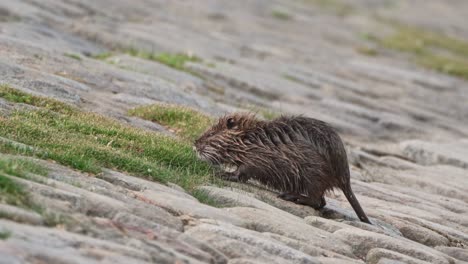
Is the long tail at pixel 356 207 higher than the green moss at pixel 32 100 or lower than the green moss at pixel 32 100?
lower

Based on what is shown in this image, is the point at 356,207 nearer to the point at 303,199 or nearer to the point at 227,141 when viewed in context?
the point at 303,199

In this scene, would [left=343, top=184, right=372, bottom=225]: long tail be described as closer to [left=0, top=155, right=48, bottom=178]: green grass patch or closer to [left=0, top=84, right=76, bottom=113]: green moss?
[left=0, top=84, right=76, bottom=113]: green moss

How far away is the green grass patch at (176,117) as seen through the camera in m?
10.9

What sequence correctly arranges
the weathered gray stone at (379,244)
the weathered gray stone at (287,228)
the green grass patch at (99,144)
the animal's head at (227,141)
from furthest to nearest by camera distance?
the animal's head at (227,141), the green grass patch at (99,144), the weathered gray stone at (379,244), the weathered gray stone at (287,228)

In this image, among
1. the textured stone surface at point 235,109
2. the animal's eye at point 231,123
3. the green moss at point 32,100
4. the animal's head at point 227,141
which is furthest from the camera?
the green moss at point 32,100

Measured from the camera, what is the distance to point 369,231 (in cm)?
820

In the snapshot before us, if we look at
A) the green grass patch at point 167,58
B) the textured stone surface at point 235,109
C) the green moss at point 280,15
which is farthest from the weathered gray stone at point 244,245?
the green moss at point 280,15

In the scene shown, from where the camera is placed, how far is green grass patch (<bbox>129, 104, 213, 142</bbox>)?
1085cm

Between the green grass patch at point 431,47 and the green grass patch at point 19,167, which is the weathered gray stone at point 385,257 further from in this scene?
the green grass patch at point 431,47

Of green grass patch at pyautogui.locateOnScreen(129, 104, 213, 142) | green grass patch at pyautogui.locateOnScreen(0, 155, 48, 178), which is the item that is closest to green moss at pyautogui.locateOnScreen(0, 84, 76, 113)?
green grass patch at pyautogui.locateOnScreen(129, 104, 213, 142)

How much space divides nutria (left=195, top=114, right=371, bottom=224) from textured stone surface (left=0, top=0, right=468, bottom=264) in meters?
0.17

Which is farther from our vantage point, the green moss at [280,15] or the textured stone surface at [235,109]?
the green moss at [280,15]

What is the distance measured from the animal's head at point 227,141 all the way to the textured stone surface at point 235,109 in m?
0.46

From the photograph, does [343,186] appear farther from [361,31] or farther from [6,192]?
[361,31]
